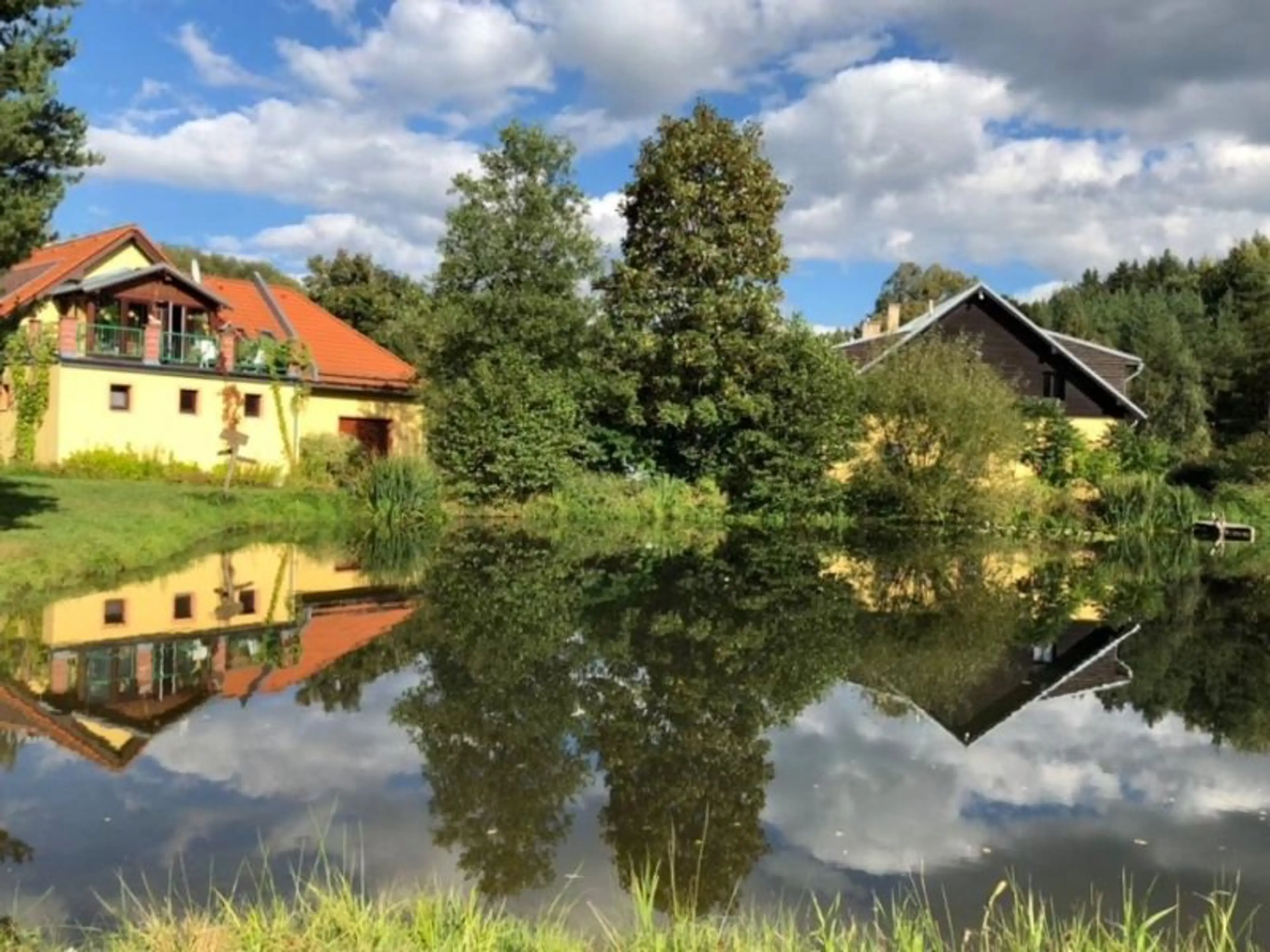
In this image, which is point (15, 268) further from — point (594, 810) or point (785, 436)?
point (594, 810)

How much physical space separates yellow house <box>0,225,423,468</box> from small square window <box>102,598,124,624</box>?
584 inches

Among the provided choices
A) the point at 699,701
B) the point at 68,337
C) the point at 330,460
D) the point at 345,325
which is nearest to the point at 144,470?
the point at 68,337

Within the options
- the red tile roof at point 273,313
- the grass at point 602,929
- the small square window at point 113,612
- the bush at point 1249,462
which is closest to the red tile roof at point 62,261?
the red tile roof at point 273,313

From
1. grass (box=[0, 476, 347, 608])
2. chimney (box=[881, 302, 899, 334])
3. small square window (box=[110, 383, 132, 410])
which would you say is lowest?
grass (box=[0, 476, 347, 608])

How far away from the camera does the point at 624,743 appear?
8.01 m

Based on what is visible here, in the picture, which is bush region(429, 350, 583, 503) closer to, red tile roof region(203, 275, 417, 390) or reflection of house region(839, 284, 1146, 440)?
red tile roof region(203, 275, 417, 390)

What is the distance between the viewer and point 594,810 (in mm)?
6555

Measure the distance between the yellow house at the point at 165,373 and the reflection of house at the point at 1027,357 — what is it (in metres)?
17.4

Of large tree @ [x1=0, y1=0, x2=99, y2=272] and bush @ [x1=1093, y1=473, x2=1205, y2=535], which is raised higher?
large tree @ [x1=0, y1=0, x2=99, y2=272]

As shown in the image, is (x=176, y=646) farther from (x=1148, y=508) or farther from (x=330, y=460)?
(x=1148, y=508)

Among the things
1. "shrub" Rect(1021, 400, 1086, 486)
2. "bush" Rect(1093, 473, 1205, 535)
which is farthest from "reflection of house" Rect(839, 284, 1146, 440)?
"bush" Rect(1093, 473, 1205, 535)

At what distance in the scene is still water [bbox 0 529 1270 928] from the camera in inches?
226

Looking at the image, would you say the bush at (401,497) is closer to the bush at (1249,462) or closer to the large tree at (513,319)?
the large tree at (513,319)

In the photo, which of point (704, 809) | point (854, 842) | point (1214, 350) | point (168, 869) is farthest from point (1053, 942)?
point (1214, 350)
